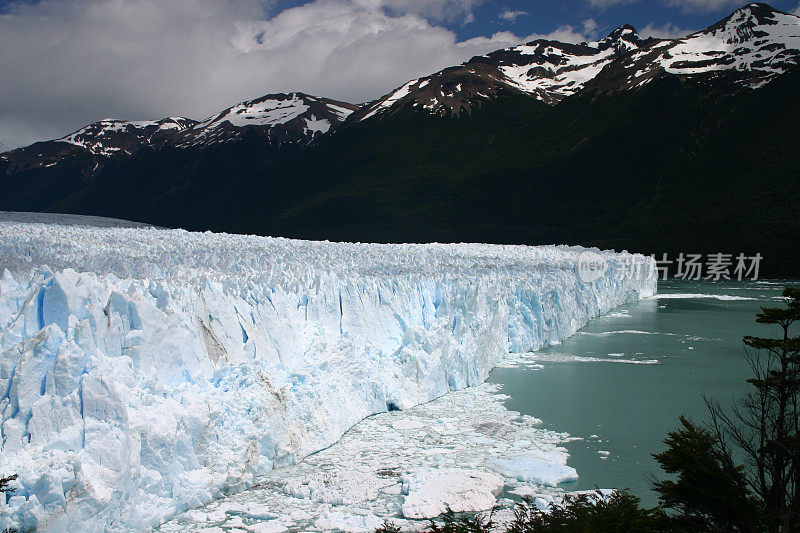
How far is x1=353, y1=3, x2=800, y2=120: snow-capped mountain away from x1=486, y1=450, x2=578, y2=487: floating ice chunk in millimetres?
57541

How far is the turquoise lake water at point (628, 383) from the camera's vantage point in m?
7.25

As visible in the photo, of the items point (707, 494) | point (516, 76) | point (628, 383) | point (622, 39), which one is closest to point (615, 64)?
point (516, 76)

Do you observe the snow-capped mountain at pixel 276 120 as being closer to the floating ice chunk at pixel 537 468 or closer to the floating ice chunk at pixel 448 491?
the floating ice chunk at pixel 537 468

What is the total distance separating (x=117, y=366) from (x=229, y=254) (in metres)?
7.38

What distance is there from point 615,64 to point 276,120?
62.0m

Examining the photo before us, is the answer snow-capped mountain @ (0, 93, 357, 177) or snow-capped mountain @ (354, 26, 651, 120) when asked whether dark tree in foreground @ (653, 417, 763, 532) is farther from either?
snow-capped mountain @ (0, 93, 357, 177)

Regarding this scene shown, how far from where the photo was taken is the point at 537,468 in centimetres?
666

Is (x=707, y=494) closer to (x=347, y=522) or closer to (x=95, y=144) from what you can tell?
(x=347, y=522)

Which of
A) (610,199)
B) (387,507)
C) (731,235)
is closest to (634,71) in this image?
(610,199)

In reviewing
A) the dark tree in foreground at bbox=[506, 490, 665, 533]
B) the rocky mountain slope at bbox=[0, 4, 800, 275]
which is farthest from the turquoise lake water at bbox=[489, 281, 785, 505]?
the rocky mountain slope at bbox=[0, 4, 800, 275]

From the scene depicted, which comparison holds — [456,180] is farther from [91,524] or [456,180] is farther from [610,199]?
[91,524]

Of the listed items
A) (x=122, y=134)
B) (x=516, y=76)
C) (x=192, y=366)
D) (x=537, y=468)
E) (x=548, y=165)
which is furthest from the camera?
(x=122, y=134)

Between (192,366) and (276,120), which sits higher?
(276,120)

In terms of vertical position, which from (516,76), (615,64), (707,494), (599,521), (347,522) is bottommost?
(347,522)
